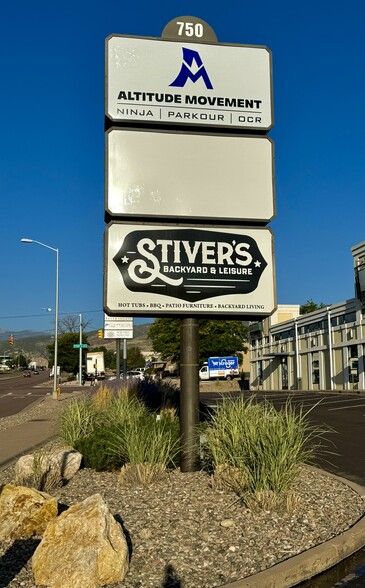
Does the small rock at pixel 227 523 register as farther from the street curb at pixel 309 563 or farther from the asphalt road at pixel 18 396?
the asphalt road at pixel 18 396

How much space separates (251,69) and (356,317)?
33.6 metres

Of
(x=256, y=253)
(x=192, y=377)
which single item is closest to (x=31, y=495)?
(x=192, y=377)

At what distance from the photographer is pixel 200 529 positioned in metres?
5.95

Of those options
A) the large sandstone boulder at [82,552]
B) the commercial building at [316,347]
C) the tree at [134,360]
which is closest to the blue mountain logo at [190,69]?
the large sandstone boulder at [82,552]

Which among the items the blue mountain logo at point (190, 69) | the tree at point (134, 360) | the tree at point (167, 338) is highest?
the blue mountain logo at point (190, 69)

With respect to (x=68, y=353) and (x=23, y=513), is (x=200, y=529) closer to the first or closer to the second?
(x=23, y=513)

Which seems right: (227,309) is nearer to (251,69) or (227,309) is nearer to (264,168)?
(264,168)

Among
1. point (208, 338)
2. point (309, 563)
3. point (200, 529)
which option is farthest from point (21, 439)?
point (208, 338)

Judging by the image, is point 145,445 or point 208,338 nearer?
point 145,445

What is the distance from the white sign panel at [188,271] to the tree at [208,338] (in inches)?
2510

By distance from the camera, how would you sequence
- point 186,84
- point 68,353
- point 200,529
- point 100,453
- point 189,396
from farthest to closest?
point 68,353
point 186,84
point 189,396
point 100,453
point 200,529

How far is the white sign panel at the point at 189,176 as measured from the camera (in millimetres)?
9656

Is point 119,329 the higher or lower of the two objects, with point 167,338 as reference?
lower

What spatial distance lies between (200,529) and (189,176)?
5764 mm
